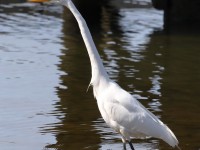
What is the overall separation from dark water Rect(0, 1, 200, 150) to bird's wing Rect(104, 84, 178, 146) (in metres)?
0.86

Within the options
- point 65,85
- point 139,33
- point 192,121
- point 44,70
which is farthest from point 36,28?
point 192,121

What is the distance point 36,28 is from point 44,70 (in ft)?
16.3

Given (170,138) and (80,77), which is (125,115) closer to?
(170,138)

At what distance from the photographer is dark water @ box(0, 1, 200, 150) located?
8.17m

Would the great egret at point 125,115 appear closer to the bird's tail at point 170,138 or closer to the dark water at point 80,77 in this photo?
the bird's tail at point 170,138

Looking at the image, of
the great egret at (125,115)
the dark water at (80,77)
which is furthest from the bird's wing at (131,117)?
the dark water at (80,77)

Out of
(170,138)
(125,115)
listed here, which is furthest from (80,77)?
(170,138)

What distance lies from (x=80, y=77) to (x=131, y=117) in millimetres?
4817

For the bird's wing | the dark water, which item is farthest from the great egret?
the dark water

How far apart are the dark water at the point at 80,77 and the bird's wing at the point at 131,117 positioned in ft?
2.82

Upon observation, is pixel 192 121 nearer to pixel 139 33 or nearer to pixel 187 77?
pixel 187 77

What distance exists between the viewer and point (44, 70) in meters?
12.0

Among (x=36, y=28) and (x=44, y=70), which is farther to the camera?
(x=36, y=28)

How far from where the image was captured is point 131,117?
6832 millimetres
